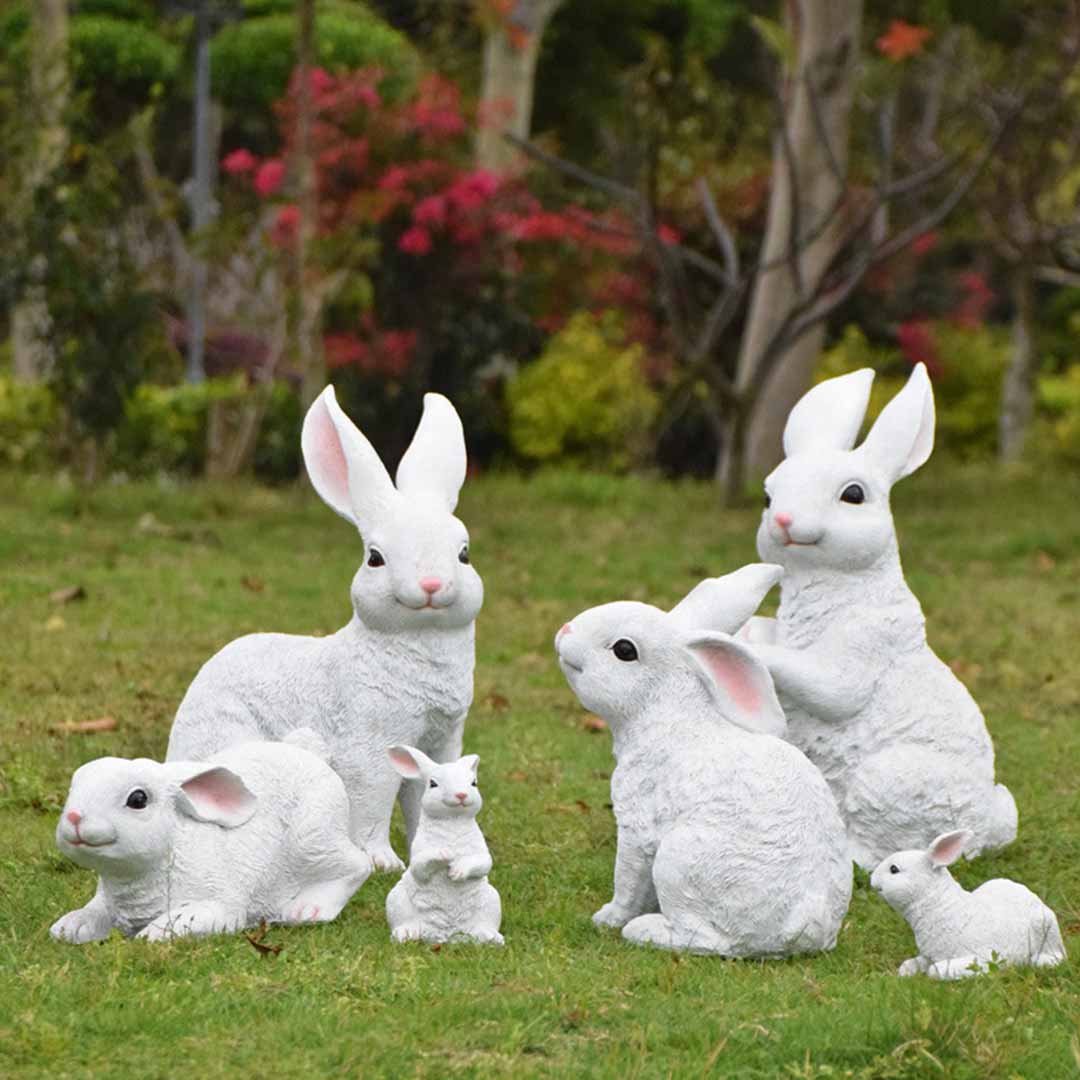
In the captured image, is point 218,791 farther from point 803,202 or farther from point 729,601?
point 803,202

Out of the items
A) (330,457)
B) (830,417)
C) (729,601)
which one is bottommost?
(729,601)

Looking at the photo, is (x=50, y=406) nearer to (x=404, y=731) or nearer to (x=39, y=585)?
(x=39, y=585)

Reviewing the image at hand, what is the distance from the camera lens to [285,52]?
1049 inches

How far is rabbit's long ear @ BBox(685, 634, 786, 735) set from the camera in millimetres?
5578

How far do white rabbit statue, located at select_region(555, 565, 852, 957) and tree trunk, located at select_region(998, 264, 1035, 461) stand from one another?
1640 cm

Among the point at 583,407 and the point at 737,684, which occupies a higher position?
the point at 737,684

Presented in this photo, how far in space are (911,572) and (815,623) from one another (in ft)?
20.1

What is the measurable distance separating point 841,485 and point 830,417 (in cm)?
38

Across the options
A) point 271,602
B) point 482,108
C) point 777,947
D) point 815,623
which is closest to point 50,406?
point 482,108

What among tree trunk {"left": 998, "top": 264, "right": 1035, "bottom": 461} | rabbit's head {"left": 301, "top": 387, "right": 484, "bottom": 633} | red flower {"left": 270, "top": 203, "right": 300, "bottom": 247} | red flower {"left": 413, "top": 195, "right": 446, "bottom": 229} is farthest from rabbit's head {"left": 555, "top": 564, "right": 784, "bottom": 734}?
tree trunk {"left": 998, "top": 264, "right": 1035, "bottom": 461}

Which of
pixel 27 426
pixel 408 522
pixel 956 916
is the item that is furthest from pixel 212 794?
pixel 27 426

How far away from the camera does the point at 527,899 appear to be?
19.3 ft

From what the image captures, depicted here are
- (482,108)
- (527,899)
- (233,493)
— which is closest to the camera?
(527,899)

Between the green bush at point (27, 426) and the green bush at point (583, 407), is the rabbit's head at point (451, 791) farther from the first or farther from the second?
the green bush at point (583, 407)
